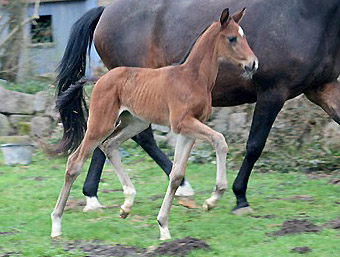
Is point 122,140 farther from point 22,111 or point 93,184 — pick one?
Result: point 22,111

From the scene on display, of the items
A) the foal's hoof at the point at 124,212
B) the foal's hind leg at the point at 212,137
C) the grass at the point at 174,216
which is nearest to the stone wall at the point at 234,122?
the grass at the point at 174,216

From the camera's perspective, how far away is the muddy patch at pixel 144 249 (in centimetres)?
469

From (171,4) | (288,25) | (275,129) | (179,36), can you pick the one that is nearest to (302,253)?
(288,25)

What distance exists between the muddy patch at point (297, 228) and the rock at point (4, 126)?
267 inches

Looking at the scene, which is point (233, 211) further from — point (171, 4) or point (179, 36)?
point (171, 4)

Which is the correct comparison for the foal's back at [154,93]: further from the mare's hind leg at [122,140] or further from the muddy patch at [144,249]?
the muddy patch at [144,249]

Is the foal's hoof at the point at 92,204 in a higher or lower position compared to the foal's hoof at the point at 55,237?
lower

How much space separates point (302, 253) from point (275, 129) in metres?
4.24

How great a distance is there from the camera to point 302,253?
4.62m

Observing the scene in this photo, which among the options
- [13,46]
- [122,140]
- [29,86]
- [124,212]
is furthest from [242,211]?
[13,46]

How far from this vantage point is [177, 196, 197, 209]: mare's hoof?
636cm

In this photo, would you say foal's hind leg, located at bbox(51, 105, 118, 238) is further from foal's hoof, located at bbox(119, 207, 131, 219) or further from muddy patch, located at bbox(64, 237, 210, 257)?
foal's hoof, located at bbox(119, 207, 131, 219)

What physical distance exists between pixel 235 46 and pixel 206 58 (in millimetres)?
242

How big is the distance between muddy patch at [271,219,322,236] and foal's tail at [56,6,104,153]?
7.21 ft
